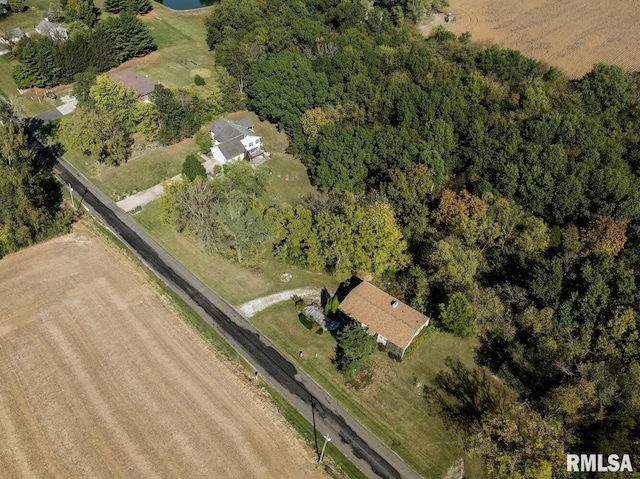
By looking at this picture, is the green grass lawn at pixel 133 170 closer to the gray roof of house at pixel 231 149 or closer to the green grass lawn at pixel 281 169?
the gray roof of house at pixel 231 149

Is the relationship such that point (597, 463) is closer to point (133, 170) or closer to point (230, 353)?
point (230, 353)

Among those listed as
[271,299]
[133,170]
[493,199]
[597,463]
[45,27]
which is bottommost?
[271,299]

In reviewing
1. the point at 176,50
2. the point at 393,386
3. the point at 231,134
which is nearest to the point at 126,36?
the point at 176,50

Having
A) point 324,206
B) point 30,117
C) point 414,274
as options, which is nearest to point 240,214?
point 324,206

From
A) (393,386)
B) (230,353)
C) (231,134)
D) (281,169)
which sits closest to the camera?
(393,386)

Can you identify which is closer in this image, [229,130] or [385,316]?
[385,316]

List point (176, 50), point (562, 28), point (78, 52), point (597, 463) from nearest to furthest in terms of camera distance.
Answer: point (597, 463) → point (78, 52) → point (176, 50) → point (562, 28)

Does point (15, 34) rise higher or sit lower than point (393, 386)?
higher

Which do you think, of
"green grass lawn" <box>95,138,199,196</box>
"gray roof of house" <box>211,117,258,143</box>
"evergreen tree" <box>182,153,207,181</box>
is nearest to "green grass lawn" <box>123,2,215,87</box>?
"gray roof of house" <box>211,117,258,143</box>
